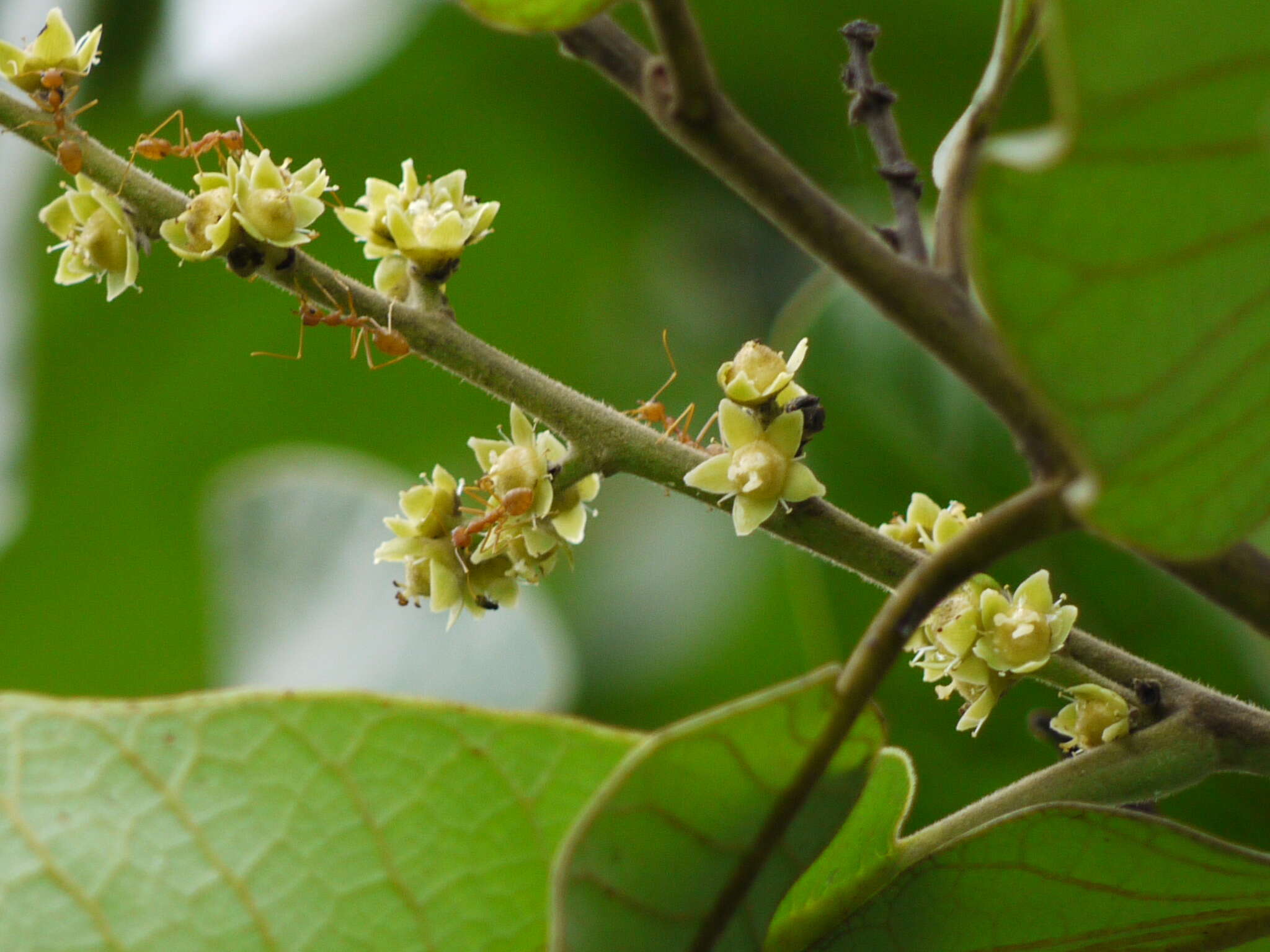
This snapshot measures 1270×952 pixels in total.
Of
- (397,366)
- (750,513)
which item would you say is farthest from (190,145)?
(397,366)

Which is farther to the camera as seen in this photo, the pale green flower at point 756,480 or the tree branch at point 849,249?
the pale green flower at point 756,480

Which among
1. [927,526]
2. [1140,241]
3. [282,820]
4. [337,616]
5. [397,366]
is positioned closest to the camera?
[1140,241]

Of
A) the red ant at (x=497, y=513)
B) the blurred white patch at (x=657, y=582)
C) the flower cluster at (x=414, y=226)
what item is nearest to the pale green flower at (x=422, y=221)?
the flower cluster at (x=414, y=226)

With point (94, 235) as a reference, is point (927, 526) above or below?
below

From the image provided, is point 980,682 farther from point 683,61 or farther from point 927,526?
point 683,61

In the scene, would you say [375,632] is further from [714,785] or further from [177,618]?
[714,785]

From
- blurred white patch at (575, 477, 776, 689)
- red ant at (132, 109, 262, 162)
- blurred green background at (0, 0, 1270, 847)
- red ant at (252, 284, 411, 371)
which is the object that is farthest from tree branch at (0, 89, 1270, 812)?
blurred white patch at (575, 477, 776, 689)

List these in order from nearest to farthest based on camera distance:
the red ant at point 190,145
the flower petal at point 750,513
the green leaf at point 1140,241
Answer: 1. the green leaf at point 1140,241
2. the flower petal at point 750,513
3. the red ant at point 190,145

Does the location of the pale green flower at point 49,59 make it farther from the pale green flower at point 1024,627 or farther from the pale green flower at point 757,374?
the pale green flower at point 1024,627
